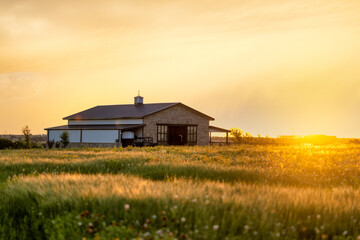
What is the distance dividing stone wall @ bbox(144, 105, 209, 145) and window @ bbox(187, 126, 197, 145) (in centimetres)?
55

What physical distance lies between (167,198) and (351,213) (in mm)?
2769

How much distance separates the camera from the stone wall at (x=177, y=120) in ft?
156

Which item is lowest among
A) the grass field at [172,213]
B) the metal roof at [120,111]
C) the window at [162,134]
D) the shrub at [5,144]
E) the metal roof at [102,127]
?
the grass field at [172,213]

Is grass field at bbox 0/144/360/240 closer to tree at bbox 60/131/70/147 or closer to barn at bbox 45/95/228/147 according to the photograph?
barn at bbox 45/95/228/147

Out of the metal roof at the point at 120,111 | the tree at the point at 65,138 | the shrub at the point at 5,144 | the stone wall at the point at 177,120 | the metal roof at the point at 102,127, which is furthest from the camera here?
the tree at the point at 65,138

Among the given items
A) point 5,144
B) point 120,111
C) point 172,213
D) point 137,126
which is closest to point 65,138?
point 120,111

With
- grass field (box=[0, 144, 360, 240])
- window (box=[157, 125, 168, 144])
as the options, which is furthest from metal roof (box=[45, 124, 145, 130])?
grass field (box=[0, 144, 360, 240])

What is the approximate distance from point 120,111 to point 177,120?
7945mm

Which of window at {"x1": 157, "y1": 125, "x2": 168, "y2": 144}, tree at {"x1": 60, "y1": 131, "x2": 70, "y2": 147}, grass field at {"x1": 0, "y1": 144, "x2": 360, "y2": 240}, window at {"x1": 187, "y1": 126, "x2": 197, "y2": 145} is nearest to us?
grass field at {"x1": 0, "y1": 144, "x2": 360, "y2": 240}

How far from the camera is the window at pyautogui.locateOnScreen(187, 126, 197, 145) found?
51781mm

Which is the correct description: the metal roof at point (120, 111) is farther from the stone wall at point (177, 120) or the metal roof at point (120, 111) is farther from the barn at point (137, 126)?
the stone wall at point (177, 120)

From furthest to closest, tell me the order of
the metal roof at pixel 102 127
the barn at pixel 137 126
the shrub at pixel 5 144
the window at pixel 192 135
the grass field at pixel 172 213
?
the window at pixel 192 135
the barn at pixel 137 126
the metal roof at pixel 102 127
the shrub at pixel 5 144
the grass field at pixel 172 213

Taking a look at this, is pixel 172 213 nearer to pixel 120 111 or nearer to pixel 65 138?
pixel 65 138

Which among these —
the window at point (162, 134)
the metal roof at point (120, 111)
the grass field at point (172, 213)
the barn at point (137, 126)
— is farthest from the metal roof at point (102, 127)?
the grass field at point (172, 213)
